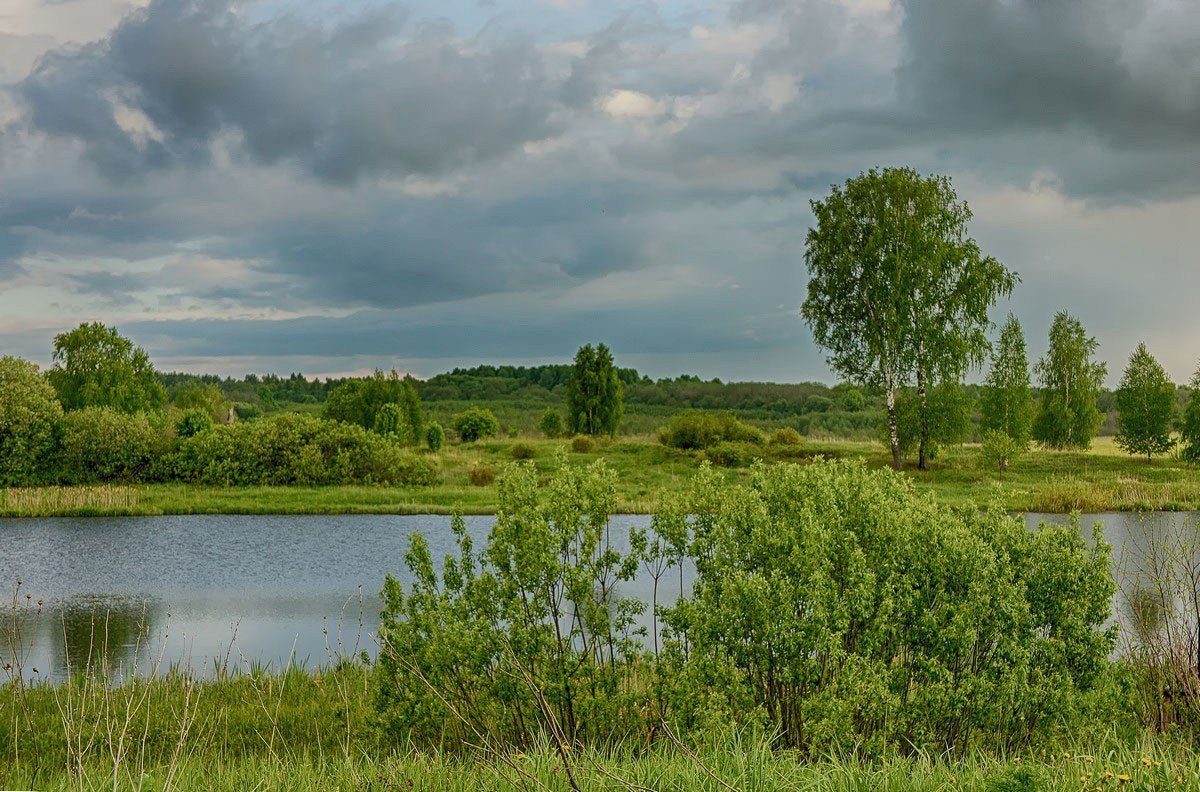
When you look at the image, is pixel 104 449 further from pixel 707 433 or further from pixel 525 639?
pixel 525 639

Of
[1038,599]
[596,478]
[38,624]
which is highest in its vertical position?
[596,478]

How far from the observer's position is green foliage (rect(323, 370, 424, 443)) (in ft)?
134

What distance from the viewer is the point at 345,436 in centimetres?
3138

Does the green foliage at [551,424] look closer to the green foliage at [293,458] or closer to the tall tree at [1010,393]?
the green foliage at [293,458]

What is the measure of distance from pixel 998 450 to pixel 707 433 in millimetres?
10982

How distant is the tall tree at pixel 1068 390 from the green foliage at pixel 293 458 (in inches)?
1125

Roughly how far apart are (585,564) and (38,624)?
10522 millimetres

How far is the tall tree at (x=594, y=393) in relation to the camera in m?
43.7

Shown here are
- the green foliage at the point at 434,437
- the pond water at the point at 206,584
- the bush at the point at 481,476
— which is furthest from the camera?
the green foliage at the point at 434,437

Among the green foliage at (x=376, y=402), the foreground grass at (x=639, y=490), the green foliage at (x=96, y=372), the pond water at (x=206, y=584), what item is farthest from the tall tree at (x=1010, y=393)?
the green foliage at (x=96, y=372)

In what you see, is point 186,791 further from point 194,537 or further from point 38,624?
point 194,537

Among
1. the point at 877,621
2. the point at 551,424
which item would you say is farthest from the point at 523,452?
the point at 877,621

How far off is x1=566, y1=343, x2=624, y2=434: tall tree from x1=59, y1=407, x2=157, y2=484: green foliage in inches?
774

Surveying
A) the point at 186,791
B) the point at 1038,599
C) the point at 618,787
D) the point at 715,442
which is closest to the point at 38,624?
the point at 186,791
